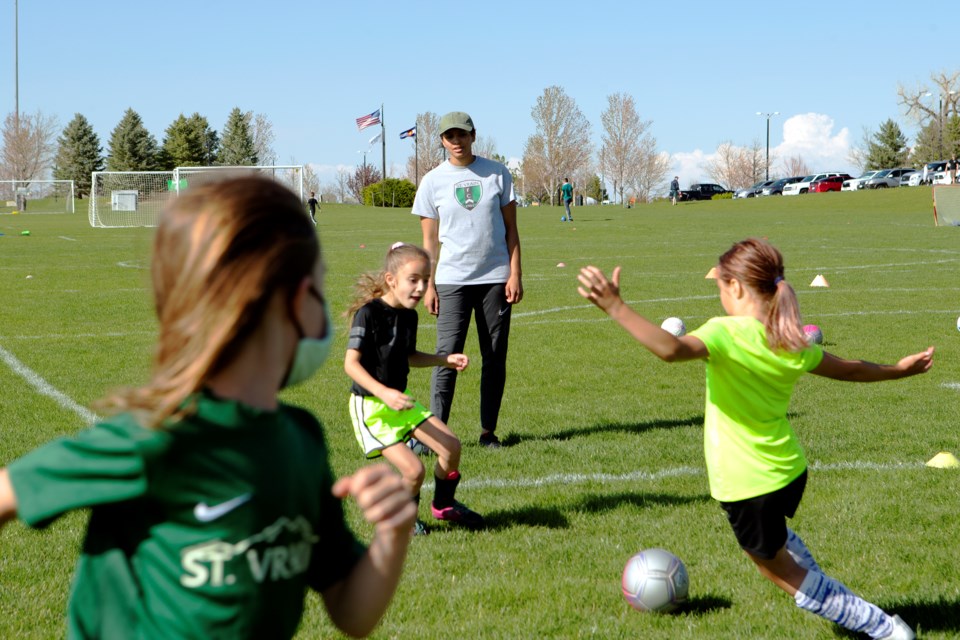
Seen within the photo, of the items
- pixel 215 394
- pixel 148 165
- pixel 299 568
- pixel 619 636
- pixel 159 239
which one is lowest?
pixel 619 636

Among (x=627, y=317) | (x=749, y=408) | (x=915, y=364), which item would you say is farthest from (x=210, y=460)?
(x=915, y=364)

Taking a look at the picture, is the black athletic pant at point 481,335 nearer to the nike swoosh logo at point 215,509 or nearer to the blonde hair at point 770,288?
the blonde hair at point 770,288

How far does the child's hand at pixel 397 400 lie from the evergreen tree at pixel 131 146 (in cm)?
8551

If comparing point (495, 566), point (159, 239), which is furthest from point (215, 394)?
point (495, 566)

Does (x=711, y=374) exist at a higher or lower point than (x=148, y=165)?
lower

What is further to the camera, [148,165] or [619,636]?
[148,165]

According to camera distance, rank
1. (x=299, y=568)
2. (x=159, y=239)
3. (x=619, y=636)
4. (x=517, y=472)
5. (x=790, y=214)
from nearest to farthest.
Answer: (x=159, y=239)
(x=299, y=568)
(x=619, y=636)
(x=517, y=472)
(x=790, y=214)

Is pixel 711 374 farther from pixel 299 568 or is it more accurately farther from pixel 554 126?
pixel 554 126

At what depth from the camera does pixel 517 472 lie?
22.4 ft

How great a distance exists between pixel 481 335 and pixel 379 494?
593 cm

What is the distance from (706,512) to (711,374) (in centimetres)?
217

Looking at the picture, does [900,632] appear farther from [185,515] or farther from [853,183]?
[853,183]

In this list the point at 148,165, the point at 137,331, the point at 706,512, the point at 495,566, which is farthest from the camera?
the point at 148,165

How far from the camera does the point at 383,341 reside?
215 inches
